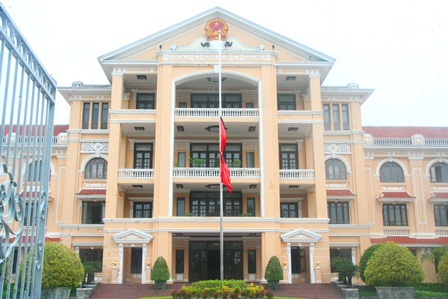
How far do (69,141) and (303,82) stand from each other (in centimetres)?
1478

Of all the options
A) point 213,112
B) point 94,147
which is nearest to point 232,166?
point 213,112

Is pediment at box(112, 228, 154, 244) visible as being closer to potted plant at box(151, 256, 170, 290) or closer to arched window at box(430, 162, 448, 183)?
potted plant at box(151, 256, 170, 290)

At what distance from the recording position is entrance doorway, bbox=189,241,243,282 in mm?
29859

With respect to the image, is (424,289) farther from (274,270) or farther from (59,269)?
(59,269)

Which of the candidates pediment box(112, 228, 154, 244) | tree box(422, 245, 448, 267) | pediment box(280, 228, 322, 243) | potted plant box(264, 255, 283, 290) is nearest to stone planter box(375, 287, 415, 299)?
pediment box(280, 228, 322, 243)

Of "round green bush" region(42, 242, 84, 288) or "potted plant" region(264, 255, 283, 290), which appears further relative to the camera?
"potted plant" region(264, 255, 283, 290)

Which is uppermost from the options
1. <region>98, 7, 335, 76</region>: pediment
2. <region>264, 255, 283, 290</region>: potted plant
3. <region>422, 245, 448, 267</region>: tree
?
<region>98, 7, 335, 76</region>: pediment

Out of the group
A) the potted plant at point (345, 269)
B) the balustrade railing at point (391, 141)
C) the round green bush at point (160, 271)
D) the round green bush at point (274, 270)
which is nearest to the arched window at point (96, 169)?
the round green bush at point (160, 271)

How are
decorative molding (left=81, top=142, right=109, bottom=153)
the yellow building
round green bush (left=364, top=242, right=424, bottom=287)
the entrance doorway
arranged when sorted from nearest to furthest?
round green bush (left=364, top=242, right=424, bottom=287) < the yellow building < the entrance doorway < decorative molding (left=81, top=142, right=109, bottom=153)

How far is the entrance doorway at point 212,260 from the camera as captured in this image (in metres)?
29.9

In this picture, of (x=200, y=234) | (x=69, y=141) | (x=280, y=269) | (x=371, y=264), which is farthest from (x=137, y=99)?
(x=371, y=264)

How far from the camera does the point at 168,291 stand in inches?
989

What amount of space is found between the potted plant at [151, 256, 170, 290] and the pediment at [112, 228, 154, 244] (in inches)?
66.8

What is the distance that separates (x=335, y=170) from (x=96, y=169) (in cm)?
1485
